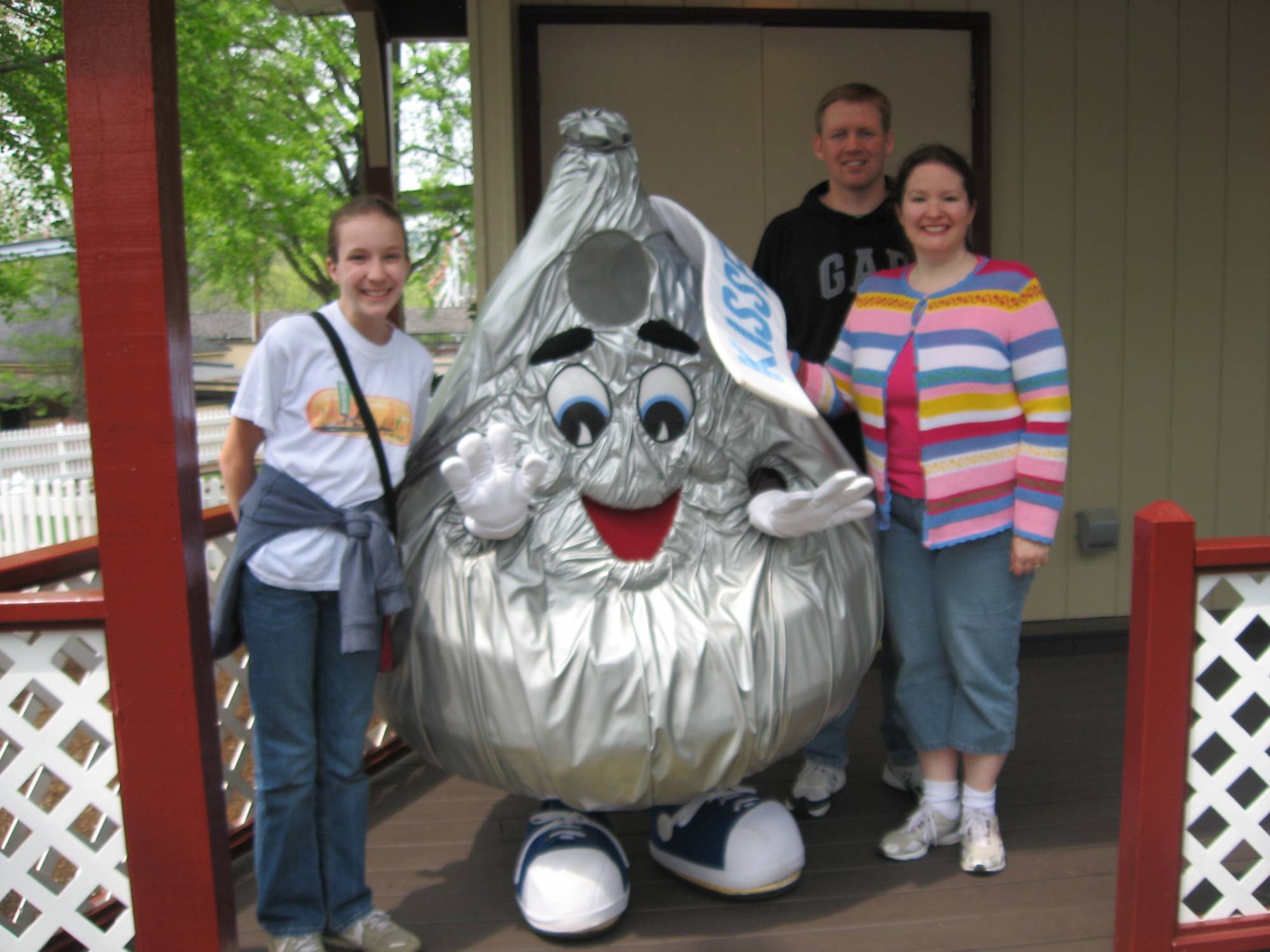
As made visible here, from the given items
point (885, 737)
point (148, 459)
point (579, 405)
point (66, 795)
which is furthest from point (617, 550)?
point (885, 737)

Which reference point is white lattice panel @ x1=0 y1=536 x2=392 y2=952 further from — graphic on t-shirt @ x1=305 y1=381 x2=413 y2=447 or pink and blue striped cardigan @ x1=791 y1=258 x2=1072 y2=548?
pink and blue striped cardigan @ x1=791 y1=258 x2=1072 y2=548

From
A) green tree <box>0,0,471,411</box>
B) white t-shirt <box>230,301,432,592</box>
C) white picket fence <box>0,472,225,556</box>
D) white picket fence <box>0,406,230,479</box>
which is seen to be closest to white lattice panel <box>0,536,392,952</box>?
white t-shirt <box>230,301,432,592</box>

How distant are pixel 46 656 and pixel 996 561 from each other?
86.1 inches

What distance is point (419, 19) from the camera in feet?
16.1

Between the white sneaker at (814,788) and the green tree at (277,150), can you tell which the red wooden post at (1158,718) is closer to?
the white sneaker at (814,788)

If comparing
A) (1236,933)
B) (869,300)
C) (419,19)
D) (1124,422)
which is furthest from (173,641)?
(1124,422)

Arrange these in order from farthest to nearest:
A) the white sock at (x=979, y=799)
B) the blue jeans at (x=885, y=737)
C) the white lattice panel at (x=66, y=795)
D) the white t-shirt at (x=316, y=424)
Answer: the blue jeans at (x=885, y=737) < the white sock at (x=979, y=799) < the white t-shirt at (x=316, y=424) < the white lattice panel at (x=66, y=795)

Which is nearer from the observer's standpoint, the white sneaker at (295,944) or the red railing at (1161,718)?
the red railing at (1161,718)

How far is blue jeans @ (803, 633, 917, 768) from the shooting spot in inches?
130

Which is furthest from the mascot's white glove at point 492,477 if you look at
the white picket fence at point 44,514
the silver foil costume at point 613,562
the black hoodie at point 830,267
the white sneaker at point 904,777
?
the white picket fence at point 44,514

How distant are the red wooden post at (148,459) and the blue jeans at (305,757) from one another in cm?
12

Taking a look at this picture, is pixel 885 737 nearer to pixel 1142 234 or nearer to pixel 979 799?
pixel 979 799

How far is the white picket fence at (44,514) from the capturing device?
919 centimetres

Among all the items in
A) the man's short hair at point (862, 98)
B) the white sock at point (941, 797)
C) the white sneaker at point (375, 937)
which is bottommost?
the white sneaker at point (375, 937)
